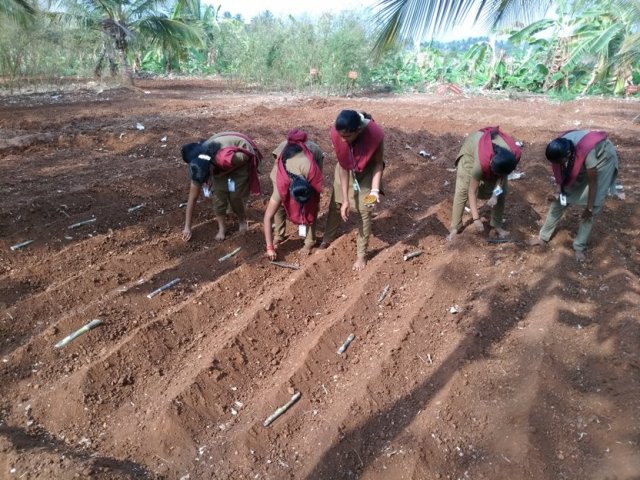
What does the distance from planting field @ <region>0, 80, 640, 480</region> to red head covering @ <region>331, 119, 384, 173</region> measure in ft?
3.12

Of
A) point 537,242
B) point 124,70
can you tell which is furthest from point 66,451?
point 124,70

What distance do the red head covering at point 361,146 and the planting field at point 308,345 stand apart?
3.12ft

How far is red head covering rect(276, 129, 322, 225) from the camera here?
393 centimetres

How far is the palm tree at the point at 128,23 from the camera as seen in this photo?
52.7 ft

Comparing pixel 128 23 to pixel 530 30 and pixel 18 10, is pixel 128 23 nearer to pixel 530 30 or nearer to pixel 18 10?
pixel 18 10

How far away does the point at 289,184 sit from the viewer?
3.92 meters

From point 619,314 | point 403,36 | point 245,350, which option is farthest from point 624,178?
point 245,350

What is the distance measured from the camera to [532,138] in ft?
27.9

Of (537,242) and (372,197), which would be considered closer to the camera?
(372,197)

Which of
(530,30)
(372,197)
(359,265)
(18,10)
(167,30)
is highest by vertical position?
(18,10)

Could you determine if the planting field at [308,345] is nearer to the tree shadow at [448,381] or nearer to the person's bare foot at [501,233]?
the tree shadow at [448,381]

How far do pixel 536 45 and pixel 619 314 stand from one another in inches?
735

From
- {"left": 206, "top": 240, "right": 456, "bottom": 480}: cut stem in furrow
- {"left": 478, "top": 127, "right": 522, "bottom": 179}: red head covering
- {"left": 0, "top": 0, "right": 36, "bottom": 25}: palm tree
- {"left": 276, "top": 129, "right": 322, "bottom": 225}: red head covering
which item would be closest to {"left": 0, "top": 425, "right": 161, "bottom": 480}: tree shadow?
{"left": 206, "top": 240, "right": 456, "bottom": 480}: cut stem in furrow

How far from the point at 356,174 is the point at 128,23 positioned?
1643cm
